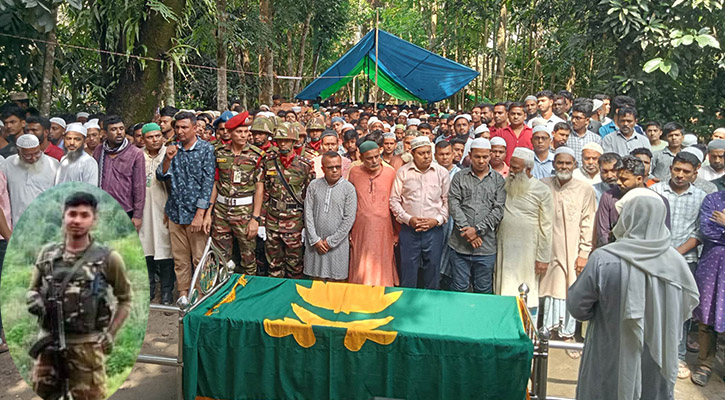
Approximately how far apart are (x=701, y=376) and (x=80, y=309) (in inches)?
166

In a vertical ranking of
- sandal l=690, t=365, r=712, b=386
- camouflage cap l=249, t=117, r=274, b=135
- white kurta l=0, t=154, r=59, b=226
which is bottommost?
sandal l=690, t=365, r=712, b=386

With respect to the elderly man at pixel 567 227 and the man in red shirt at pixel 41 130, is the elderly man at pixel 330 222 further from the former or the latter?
the man in red shirt at pixel 41 130

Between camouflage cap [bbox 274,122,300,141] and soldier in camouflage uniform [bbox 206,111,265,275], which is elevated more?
camouflage cap [bbox 274,122,300,141]

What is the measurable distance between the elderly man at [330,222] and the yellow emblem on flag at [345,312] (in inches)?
29.6

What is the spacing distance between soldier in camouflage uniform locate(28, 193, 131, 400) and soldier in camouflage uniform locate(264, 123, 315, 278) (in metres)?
2.94

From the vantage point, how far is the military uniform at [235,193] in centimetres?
491

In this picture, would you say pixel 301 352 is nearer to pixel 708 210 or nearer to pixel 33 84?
pixel 708 210

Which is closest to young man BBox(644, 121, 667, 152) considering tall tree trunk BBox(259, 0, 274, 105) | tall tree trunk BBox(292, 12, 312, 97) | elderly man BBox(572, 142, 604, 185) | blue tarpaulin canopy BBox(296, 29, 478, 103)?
elderly man BBox(572, 142, 604, 185)

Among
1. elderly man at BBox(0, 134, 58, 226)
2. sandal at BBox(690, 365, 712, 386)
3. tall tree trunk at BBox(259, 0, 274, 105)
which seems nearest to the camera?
sandal at BBox(690, 365, 712, 386)

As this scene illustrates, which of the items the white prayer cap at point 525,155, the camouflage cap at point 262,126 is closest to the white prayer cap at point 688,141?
the white prayer cap at point 525,155

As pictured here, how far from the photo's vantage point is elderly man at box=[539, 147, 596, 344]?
4609 millimetres

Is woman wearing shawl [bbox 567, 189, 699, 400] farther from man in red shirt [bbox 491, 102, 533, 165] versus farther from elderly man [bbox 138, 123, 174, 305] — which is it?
elderly man [bbox 138, 123, 174, 305]

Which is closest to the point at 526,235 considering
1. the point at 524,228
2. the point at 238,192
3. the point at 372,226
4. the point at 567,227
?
the point at 524,228

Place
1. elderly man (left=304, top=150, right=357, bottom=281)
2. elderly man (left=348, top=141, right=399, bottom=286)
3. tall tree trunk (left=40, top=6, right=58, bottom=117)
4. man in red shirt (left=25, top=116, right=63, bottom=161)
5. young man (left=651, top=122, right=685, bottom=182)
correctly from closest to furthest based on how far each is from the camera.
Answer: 1. elderly man (left=304, top=150, right=357, bottom=281)
2. elderly man (left=348, top=141, right=399, bottom=286)
3. man in red shirt (left=25, top=116, right=63, bottom=161)
4. young man (left=651, top=122, right=685, bottom=182)
5. tall tree trunk (left=40, top=6, right=58, bottom=117)
